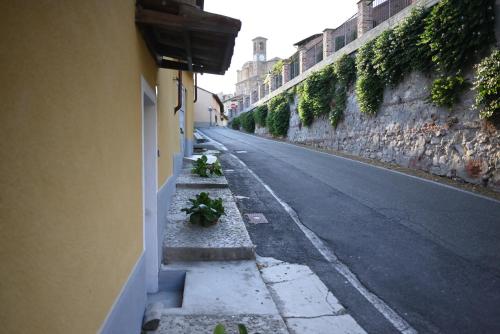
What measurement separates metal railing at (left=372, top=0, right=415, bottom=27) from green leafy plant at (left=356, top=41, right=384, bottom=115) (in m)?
1.40

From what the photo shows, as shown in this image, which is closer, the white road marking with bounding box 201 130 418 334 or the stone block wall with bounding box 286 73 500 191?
the white road marking with bounding box 201 130 418 334

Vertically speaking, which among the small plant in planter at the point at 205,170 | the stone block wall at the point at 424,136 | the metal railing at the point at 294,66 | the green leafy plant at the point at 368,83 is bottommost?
the small plant in planter at the point at 205,170

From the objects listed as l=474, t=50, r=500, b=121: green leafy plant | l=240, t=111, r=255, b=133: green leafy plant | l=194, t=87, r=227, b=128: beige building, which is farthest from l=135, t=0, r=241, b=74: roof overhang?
l=194, t=87, r=227, b=128: beige building

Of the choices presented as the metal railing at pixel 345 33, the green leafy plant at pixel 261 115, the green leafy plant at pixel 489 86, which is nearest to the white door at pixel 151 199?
the green leafy plant at pixel 489 86

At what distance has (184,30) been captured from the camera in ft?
11.5

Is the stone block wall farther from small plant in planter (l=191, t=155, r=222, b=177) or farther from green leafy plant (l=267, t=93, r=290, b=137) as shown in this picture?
green leafy plant (l=267, t=93, r=290, b=137)

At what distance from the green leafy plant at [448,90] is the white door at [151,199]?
860 cm

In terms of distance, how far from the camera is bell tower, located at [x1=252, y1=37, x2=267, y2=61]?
85.0 metres

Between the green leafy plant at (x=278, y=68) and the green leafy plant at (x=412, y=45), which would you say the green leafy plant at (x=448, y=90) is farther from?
the green leafy plant at (x=278, y=68)

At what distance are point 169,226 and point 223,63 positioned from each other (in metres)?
2.59

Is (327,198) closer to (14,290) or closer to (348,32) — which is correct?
(14,290)

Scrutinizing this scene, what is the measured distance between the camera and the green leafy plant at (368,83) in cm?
1431

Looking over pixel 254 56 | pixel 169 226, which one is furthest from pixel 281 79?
pixel 254 56

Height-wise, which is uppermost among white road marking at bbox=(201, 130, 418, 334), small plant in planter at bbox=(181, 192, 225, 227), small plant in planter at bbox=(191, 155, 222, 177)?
small plant in planter at bbox=(191, 155, 222, 177)
